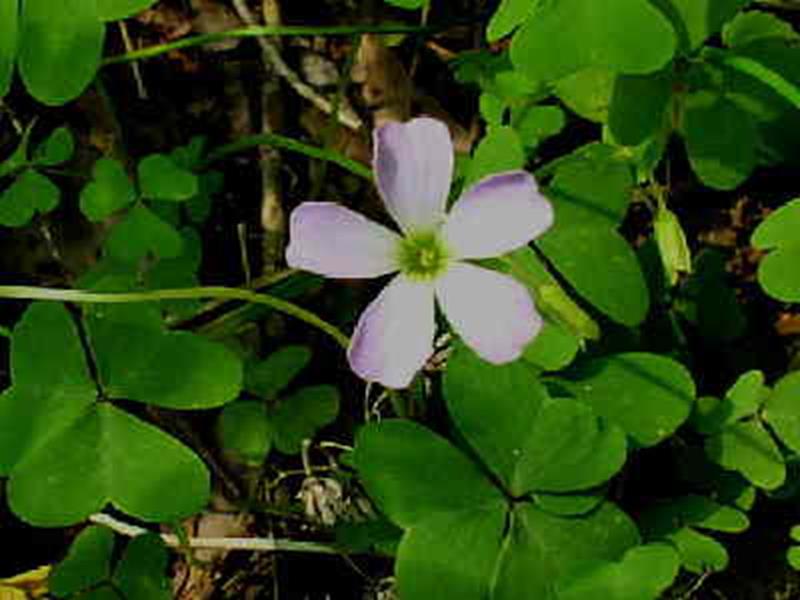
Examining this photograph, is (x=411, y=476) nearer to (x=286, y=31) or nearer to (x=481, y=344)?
(x=481, y=344)

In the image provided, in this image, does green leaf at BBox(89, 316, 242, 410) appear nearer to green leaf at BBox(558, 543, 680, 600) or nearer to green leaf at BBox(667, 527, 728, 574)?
green leaf at BBox(558, 543, 680, 600)

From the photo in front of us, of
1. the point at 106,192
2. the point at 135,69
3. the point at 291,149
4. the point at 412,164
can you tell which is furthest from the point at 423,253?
the point at 135,69

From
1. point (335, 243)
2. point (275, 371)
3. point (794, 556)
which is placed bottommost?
point (794, 556)

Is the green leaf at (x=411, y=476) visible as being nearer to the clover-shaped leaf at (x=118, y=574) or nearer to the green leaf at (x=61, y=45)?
the clover-shaped leaf at (x=118, y=574)

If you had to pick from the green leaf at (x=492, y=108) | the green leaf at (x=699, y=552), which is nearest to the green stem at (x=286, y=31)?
the green leaf at (x=492, y=108)

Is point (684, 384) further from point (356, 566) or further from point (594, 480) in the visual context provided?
point (356, 566)

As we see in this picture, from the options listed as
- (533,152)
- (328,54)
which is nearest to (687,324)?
(533,152)
